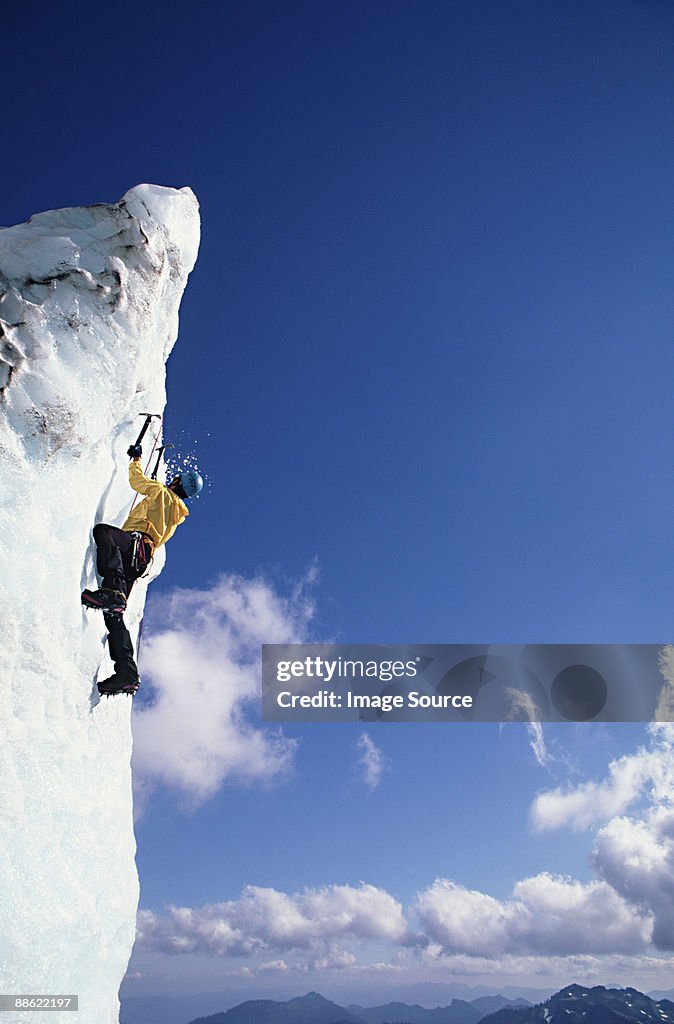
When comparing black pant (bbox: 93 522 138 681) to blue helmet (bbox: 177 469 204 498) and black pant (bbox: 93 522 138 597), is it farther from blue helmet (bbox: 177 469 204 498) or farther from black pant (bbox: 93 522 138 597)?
blue helmet (bbox: 177 469 204 498)

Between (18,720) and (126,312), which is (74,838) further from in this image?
(126,312)

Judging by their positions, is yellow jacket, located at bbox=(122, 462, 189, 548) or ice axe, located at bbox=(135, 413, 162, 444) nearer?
yellow jacket, located at bbox=(122, 462, 189, 548)

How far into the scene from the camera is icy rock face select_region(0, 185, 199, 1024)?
6.16 m

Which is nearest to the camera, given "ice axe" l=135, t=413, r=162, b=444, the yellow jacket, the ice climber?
the ice climber

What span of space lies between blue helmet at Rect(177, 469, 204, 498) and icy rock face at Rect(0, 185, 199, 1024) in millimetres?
788

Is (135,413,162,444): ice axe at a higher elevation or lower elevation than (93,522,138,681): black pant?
higher

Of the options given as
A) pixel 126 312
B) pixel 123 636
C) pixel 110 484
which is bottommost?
pixel 123 636

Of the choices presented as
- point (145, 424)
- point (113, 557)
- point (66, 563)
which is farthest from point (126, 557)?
point (145, 424)

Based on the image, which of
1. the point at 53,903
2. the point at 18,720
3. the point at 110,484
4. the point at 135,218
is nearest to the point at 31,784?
the point at 18,720

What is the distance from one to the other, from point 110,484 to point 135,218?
9.60 ft

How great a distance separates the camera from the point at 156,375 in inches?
337

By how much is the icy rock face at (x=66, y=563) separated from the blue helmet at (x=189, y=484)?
79 cm

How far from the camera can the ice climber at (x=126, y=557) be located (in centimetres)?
683

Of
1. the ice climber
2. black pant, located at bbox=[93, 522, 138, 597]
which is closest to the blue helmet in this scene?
the ice climber
